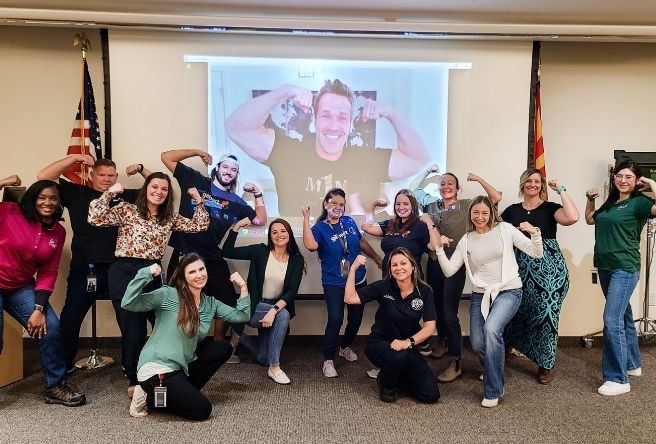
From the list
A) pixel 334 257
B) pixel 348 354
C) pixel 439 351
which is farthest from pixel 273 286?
pixel 439 351

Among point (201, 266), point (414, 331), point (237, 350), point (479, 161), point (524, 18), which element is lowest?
point (237, 350)

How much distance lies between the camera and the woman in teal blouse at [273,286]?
3447mm

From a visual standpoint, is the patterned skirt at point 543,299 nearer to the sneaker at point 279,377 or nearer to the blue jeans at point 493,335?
the blue jeans at point 493,335

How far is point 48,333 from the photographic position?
296 cm

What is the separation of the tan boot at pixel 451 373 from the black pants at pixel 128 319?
6.62 ft

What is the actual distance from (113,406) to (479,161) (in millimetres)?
3251

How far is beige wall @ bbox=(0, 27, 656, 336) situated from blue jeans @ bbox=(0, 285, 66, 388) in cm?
117

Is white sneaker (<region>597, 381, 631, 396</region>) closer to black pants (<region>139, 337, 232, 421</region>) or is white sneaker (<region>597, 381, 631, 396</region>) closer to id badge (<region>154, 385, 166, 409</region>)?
black pants (<region>139, 337, 232, 421</region>)

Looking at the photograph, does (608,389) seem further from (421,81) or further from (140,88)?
(140,88)

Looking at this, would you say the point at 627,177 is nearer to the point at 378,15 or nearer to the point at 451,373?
the point at 451,373

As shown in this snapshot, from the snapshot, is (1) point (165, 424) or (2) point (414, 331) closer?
(1) point (165, 424)

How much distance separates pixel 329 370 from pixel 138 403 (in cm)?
130

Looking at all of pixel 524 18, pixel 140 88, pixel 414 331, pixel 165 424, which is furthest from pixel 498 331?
pixel 140 88

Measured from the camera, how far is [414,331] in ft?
10.4
